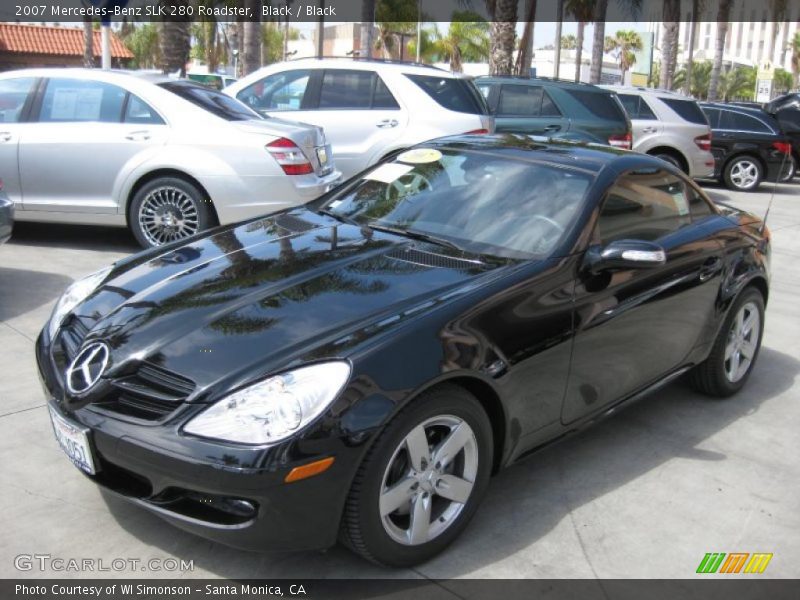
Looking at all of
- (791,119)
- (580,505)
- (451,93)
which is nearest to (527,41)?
(791,119)

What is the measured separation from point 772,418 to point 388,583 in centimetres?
288

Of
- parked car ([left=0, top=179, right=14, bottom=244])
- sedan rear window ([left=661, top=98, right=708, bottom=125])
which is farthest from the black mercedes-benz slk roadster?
sedan rear window ([left=661, top=98, right=708, bottom=125])

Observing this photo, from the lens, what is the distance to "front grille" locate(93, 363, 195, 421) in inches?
115

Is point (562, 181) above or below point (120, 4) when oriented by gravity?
below

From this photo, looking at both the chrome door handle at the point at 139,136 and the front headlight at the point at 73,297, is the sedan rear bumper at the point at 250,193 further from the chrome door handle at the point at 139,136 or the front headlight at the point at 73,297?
the front headlight at the point at 73,297

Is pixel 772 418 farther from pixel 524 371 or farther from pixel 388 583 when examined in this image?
pixel 388 583

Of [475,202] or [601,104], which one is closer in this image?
[475,202]

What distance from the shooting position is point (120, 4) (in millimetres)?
9906

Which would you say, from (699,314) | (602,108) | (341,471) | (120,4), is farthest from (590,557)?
(602,108)

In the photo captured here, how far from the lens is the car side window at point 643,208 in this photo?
4168mm

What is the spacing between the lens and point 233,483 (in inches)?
108

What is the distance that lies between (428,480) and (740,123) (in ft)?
50.8

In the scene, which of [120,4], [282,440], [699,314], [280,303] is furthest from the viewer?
[120,4]

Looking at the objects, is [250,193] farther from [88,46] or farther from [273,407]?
[88,46]
